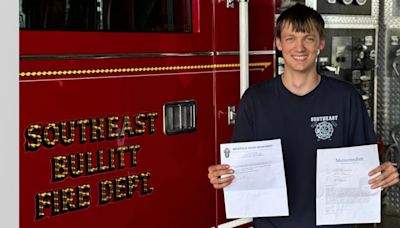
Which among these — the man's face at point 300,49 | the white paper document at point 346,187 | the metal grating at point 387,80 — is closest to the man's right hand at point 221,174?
the white paper document at point 346,187

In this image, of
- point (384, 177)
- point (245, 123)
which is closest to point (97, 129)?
point (245, 123)

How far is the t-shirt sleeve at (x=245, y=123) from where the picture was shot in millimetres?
2408

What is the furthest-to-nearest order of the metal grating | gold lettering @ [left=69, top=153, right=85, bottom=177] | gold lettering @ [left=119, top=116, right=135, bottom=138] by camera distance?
1. the metal grating
2. gold lettering @ [left=119, top=116, right=135, bottom=138]
3. gold lettering @ [left=69, top=153, right=85, bottom=177]

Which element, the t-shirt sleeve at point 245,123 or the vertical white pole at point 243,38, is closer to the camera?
the t-shirt sleeve at point 245,123

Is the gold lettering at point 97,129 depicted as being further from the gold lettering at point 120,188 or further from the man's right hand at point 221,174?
the man's right hand at point 221,174

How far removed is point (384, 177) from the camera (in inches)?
91.3

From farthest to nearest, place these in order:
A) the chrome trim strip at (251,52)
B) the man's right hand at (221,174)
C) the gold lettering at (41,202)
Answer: the chrome trim strip at (251,52) → the gold lettering at (41,202) → the man's right hand at (221,174)

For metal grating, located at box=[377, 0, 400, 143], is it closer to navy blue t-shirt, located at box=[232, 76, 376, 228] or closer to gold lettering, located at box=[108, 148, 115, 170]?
navy blue t-shirt, located at box=[232, 76, 376, 228]

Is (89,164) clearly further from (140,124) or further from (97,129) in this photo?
(140,124)

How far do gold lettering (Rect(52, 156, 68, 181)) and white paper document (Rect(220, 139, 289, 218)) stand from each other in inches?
22.8

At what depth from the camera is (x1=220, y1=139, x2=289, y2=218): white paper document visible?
7.49 ft

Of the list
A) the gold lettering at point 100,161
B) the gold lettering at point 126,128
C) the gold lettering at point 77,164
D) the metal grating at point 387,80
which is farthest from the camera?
the metal grating at point 387,80

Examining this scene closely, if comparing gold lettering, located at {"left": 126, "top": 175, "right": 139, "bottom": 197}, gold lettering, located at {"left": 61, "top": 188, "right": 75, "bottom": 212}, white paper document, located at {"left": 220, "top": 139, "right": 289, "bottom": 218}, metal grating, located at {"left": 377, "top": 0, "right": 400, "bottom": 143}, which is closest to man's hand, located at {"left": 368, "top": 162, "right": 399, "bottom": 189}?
white paper document, located at {"left": 220, "top": 139, "right": 289, "bottom": 218}

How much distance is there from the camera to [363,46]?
462cm
